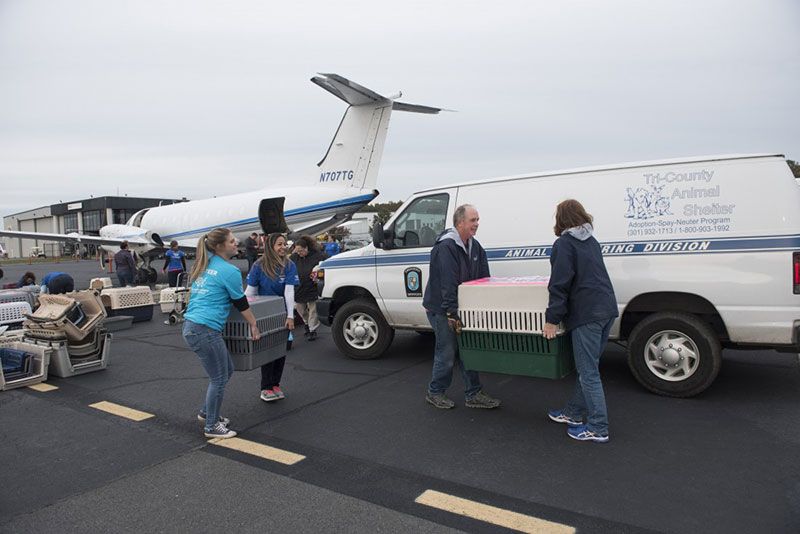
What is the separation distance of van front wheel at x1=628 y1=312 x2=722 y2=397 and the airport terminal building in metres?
64.6

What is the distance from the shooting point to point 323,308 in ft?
24.7

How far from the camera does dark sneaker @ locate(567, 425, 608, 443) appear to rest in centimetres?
425

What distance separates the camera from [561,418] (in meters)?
4.71

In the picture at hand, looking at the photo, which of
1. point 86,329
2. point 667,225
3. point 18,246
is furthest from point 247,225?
point 18,246

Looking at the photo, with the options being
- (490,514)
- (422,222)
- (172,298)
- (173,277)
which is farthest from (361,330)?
(173,277)

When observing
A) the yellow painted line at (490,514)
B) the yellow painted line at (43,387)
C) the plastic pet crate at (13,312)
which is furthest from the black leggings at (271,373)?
the plastic pet crate at (13,312)

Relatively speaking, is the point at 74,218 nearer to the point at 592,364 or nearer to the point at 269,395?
the point at 269,395

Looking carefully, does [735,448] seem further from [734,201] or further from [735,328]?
[734,201]

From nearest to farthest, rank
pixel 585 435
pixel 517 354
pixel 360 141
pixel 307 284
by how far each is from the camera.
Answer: pixel 585 435 < pixel 517 354 < pixel 307 284 < pixel 360 141

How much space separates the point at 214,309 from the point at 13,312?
→ 560 centimetres

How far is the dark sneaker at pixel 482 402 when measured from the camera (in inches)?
200

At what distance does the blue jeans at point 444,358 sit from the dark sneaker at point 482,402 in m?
0.04

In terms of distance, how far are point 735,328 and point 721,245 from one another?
2.58 feet

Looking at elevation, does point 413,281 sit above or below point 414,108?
below
